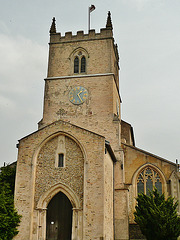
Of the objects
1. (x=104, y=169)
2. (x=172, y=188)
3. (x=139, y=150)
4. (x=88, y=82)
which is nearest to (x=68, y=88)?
(x=88, y=82)

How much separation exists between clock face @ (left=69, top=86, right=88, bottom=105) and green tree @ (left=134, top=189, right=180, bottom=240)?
10986 millimetres

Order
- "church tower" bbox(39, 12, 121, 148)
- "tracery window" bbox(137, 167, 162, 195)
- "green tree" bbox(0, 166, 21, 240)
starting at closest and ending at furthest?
"green tree" bbox(0, 166, 21, 240)
"tracery window" bbox(137, 167, 162, 195)
"church tower" bbox(39, 12, 121, 148)

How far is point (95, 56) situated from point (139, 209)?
1537cm

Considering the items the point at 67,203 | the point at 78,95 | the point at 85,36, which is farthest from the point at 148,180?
the point at 85,36

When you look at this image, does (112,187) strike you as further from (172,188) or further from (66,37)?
(66,37)

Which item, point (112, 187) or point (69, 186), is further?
point (112, 187)

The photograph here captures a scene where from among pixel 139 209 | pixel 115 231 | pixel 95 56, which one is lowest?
pixel 115 231

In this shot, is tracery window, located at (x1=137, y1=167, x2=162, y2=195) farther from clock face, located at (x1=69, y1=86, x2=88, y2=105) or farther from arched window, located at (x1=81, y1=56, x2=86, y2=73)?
arched window, located at (x1=81, y1=56, x2=86, y2=73)

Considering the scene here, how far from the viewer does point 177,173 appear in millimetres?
25859

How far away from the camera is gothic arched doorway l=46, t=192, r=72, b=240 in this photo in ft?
67.9

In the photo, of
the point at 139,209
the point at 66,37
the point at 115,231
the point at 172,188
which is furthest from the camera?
the point at 66,37

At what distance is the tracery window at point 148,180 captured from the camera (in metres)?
26.5

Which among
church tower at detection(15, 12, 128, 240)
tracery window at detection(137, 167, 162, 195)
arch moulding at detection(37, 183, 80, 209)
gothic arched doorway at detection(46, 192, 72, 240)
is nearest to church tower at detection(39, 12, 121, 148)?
church tower at detection(15, 12, 128, 240)

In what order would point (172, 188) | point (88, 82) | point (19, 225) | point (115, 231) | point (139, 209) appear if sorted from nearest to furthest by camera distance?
point (19, 225), point (139, 209), point (115, 231), point (172, 188), point (88, 82)
